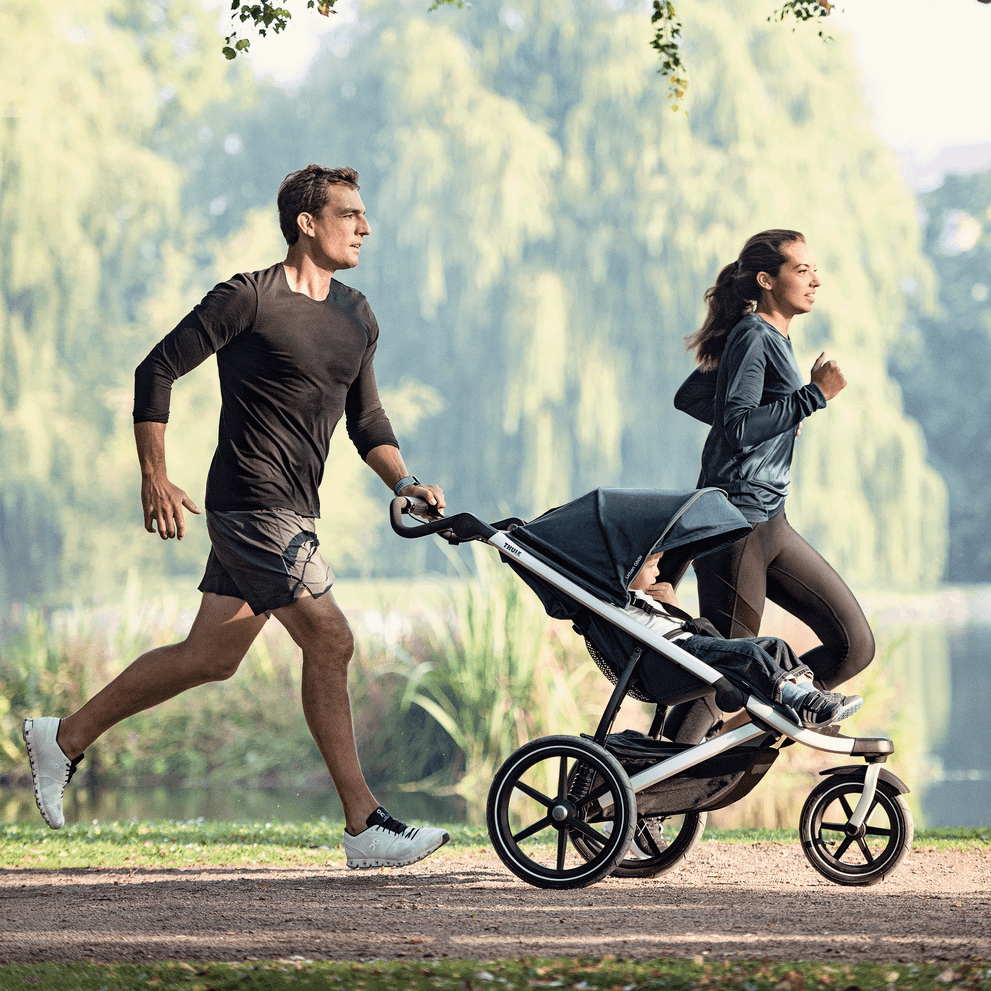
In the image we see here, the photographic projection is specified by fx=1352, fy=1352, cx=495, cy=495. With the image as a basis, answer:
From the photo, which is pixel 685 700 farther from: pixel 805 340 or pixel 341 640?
pixel 805 340

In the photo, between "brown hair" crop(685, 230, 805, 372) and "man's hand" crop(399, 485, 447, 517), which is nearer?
"man's hand" crop(399, 485, 447, 517)

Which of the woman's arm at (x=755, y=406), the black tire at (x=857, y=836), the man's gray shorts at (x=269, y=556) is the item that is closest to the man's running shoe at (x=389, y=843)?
the man's gray shorts at (x=269, y=556)

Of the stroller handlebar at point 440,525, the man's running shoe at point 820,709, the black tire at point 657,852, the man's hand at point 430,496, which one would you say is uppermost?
the man's hand at point 430,496

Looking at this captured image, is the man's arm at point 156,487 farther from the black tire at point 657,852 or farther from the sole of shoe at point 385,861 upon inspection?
the black tire at point 657,852

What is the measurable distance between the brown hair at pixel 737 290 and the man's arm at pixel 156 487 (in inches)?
67.9

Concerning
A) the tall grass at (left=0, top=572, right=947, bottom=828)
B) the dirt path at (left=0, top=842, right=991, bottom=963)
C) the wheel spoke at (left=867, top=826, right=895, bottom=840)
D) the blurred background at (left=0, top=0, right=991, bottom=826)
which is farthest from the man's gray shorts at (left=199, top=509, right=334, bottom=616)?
the blurred background at (left=0, top=0, right=991, bottom=826)

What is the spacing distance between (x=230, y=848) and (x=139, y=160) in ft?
57.7

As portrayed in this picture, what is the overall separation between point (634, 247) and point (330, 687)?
20175 mm

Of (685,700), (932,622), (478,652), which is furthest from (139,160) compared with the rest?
(685,700)

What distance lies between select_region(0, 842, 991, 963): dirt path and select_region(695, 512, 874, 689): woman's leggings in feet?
2.26

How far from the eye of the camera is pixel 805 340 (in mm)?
21734

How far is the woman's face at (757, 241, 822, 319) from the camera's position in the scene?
14.2 ft

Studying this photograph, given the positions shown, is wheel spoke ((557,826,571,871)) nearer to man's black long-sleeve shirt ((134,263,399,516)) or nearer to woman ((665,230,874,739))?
woman ((665,230,874,739))

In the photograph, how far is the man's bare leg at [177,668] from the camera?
401 centimetres
